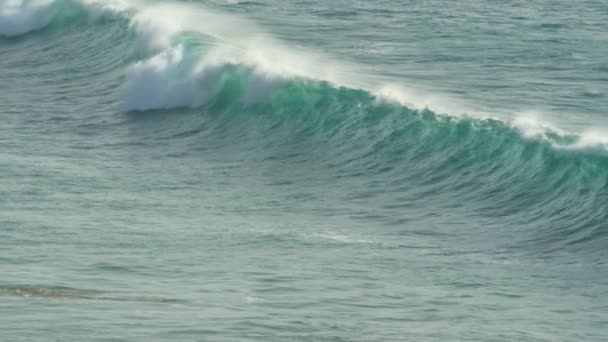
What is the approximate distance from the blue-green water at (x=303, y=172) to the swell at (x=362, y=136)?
5cm

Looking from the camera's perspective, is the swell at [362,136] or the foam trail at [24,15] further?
the foam trail at [24,15]

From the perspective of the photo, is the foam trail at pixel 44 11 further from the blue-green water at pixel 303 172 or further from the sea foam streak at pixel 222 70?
the sea foam streak at pixel 222 70

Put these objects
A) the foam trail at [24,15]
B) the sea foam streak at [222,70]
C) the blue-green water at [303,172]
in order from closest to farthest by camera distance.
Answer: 1. the blue-green water at [303,172]
2. the sea foam streak at [222,70]
3. the foam trail at [24,15]

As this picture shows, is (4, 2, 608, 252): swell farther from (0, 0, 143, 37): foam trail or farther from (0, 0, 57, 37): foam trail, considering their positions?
(0, 0, 57, 37): foam trail

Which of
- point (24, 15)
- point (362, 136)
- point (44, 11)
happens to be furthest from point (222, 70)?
point (44, 11)

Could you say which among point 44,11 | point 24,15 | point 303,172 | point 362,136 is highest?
point 44,11

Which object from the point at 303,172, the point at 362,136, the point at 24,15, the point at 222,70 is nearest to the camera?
the point at 303,172

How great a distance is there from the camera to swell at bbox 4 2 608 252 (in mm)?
24031

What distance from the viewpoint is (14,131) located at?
29953mm

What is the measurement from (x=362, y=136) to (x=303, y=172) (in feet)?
7.54

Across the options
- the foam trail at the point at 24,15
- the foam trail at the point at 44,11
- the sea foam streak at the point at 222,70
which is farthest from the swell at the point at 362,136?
the foam trail at the point at 24,15

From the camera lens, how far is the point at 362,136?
96.0 feet

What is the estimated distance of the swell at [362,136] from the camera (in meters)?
24.0

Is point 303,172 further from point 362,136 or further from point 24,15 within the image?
point 24,15
